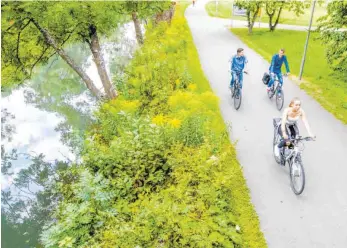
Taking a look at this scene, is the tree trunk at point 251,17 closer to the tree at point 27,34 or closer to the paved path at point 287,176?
the paved path at point 287,176

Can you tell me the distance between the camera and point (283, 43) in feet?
80.5

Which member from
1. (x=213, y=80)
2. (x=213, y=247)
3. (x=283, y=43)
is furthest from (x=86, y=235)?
(x=283, y=43)

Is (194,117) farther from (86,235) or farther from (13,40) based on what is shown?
(13,40)

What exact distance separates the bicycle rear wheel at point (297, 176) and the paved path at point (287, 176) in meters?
0.19

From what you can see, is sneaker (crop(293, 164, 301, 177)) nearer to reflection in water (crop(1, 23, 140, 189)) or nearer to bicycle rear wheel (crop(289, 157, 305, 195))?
bicycle rear wheel (crop(289, 157, 305, 195))

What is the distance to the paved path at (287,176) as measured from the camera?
646 cm

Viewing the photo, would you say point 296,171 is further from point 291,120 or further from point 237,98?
point 237,98

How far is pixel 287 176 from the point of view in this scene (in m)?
8.04

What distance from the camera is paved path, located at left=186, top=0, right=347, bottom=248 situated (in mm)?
6461

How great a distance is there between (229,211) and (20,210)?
296 inches

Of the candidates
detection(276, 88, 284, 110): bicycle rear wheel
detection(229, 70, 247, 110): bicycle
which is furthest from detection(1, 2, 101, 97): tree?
detection(276, 88, 284, 110): bicycle rear wheel

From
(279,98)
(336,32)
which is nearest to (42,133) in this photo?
(279,98)

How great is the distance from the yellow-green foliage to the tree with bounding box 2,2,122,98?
4.41 m

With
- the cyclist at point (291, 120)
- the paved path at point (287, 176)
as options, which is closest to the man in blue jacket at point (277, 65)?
the paved path at point (287, 176)
